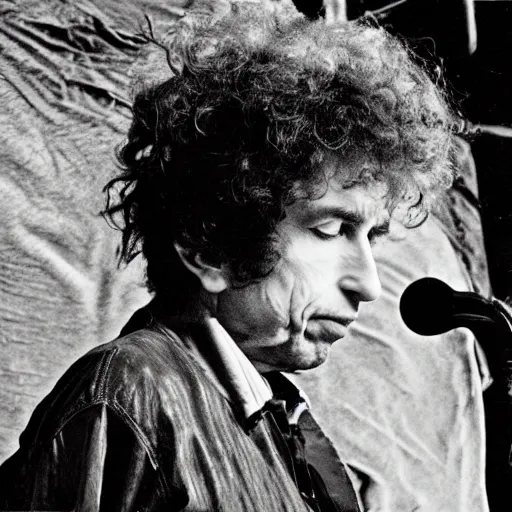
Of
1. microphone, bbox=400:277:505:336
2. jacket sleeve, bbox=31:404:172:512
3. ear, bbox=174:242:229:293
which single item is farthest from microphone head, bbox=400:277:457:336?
jacket sleeve, bbox=31:404:172:512

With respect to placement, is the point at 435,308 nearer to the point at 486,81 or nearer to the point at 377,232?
the point at 377,232

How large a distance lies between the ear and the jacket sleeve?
0.83ft

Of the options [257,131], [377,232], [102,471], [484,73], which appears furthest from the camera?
[484,73]

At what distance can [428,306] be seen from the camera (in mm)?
1198

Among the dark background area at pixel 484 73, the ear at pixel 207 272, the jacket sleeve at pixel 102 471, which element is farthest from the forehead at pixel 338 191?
the dark background area at pixel 484 73

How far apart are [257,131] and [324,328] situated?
0.30 metres

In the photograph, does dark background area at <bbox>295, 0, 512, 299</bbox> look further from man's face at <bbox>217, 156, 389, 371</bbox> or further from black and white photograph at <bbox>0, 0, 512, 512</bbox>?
man's face at <bbox>217, 156, 389, 371</bbox>

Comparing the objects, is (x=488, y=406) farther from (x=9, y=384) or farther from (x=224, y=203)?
(x=9, y=384)

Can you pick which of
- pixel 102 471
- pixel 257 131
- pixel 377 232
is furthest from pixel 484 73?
pixel 102 471

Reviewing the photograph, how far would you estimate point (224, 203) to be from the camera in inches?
51.7

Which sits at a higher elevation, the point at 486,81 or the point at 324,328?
the point at 486,81

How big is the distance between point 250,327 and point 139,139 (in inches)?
13.3

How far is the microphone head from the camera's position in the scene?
120 centimetres

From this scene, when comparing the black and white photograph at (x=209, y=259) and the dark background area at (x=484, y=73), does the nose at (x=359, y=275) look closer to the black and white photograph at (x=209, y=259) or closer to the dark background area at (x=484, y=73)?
the black and white photograph at (x=209, y=259)
